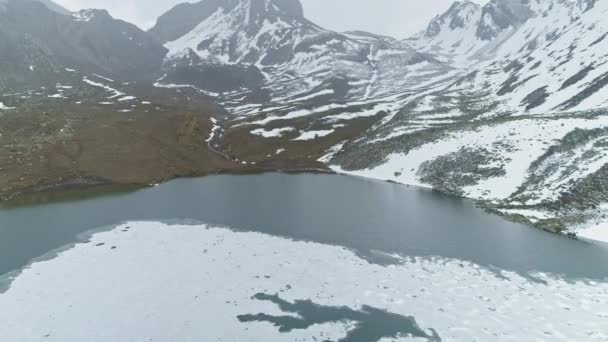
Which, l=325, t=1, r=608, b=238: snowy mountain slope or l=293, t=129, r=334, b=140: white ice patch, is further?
l=293, t=129, r=334, b=140: white ice patch

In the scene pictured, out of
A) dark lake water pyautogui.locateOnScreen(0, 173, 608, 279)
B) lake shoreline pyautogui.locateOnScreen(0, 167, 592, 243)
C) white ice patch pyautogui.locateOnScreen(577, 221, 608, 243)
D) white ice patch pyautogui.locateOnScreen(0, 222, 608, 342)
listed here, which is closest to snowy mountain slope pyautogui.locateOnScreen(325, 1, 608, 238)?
white ice patch pyautogui.locateOnScreen(577, 221, 608, 243)

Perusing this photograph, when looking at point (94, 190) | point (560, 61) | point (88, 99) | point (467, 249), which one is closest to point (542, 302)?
point (467, 249)

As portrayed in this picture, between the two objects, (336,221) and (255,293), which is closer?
(255,293)

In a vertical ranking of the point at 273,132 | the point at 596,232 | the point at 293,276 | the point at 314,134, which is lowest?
the point at 293,276

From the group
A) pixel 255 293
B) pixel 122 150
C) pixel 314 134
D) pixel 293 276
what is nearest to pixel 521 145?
pixel 293 276

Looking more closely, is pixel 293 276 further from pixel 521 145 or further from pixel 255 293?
pixel 521 145

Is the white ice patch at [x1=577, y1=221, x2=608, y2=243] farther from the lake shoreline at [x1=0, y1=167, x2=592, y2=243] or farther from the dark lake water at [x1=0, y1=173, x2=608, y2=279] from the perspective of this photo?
the lake shoreline at [x1=0, y1=167, x2=592, y2=243]

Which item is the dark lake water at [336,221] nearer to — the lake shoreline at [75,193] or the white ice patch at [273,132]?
the lake shoreline at [75,193]
